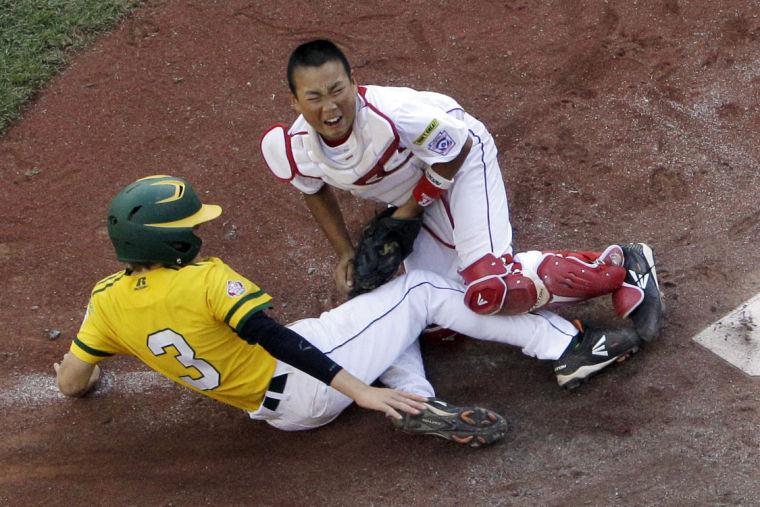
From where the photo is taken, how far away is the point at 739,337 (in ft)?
14.4

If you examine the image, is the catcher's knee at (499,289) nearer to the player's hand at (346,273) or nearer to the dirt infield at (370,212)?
the dirt infield at (370,212)

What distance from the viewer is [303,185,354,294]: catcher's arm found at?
183 inches

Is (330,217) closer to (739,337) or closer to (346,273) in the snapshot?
(346,273)

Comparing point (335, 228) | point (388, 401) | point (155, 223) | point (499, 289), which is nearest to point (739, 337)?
point (499, 289)

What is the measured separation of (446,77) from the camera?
20.6 feet

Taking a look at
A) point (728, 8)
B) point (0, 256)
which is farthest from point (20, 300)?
point (728, 8)

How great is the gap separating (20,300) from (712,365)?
379 centimetres

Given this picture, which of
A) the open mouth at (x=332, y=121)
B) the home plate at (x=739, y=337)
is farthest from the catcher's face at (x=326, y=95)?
the home plate at (x=739, y=337)

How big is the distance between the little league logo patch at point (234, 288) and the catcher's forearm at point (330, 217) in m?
0.99

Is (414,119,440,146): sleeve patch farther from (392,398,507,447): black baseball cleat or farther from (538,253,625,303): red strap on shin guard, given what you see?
(392,398,507,447): black baseball cleat

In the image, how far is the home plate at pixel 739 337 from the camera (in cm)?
427

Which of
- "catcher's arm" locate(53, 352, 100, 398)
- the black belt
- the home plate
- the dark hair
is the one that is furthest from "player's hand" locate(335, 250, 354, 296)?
the home plate

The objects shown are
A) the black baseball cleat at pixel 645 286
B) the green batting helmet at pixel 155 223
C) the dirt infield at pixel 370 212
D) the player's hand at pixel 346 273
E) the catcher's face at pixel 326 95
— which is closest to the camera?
the green batting helmet at pixel 155 223

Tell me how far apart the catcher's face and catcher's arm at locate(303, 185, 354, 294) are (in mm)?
610
